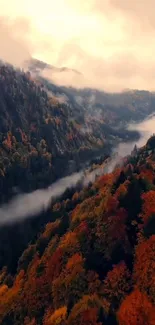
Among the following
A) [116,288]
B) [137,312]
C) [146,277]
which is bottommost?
[137,312]

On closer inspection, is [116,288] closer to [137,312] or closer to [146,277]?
A: [146,277]

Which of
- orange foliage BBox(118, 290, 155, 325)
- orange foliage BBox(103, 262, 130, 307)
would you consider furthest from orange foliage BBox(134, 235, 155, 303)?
orange foliage BBox(103, 262, 130, 307)

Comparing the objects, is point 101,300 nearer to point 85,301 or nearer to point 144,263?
point 85,301

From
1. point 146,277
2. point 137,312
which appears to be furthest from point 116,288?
point 137,312

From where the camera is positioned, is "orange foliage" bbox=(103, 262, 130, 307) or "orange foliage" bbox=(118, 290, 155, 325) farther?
"orange foliage" bbox=(103, 262, 130, 307)

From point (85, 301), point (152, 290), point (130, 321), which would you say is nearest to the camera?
point (130, 321)

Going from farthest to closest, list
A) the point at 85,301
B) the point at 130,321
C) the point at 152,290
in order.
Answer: the point at 85,301 → the point at 152,290 → the point at 130,321

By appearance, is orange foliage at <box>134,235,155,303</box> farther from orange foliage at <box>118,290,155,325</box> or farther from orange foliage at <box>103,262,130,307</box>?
orange foliage at <box>103,262,130,307</box>

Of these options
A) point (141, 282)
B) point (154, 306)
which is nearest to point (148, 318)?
point (154, 306)

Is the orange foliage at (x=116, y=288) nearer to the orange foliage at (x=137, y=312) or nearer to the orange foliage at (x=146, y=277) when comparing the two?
the orange foliage at (x=137, y=312)
